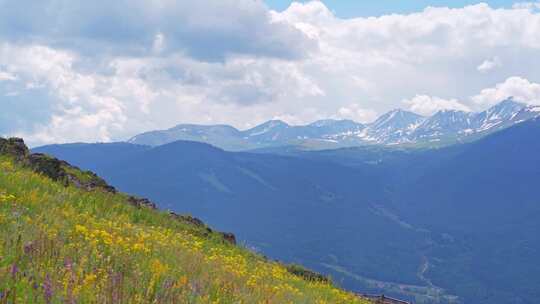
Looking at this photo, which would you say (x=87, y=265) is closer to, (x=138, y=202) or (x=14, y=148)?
(x=14, y=148)

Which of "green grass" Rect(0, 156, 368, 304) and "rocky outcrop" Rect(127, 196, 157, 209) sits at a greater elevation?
"rocky outcrop" Rect(127, 196, 157, 209)

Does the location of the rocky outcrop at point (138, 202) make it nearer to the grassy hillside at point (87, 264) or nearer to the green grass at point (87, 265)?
the grassy hillside at point (87, 264)

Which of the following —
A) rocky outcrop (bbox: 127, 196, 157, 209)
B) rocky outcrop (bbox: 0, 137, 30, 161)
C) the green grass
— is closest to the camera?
the green grass

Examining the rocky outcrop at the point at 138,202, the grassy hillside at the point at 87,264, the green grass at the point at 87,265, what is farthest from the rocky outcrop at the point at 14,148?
the green grass at the point at 87,265

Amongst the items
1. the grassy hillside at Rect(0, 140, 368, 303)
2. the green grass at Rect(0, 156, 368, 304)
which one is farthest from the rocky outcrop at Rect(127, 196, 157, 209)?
the green grass at Rect(0, 156, 368, 304)

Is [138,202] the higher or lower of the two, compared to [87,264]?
higher

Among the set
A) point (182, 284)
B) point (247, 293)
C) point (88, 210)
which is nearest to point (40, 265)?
point (182, 284)

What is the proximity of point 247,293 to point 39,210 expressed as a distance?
413cm

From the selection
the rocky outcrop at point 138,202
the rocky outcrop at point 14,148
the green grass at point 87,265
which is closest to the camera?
the green grass at point 87,265

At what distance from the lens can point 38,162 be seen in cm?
1911

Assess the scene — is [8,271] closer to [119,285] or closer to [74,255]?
[119,285]

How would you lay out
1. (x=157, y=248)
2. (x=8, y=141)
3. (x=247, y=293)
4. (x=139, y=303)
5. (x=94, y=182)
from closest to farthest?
(x=139, y=303) < (x=247, y=293) < (x=157, y=248) < (x=8, y=141) < (x=94, y=182)

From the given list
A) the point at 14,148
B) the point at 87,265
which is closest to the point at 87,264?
the point at 87,265

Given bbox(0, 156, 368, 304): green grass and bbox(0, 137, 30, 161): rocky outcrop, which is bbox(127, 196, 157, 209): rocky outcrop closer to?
bbox(0, 137, 30, 161): rocky outcrop
